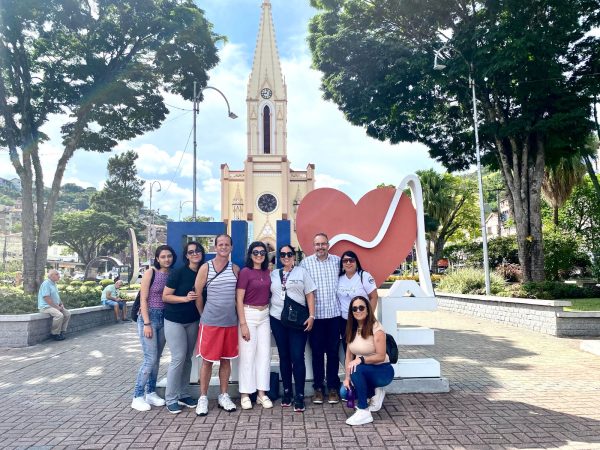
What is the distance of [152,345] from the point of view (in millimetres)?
4641

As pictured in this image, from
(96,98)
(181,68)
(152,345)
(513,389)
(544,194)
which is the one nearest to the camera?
(152,345)

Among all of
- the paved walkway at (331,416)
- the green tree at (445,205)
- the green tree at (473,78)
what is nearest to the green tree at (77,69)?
the green tree at (473,78)

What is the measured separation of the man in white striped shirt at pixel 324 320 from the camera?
15.3ft

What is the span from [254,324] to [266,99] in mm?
36988

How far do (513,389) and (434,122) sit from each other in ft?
44.3

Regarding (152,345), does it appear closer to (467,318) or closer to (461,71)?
(467,318)

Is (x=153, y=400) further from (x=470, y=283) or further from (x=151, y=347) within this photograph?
(x=470, y=283)

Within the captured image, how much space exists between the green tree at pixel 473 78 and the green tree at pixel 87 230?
1313 inches

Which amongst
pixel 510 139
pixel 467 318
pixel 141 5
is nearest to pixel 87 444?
pixel 467 318

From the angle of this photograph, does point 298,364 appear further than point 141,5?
No

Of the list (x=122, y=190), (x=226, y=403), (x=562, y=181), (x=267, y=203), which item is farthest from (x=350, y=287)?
(x=122, y=190)

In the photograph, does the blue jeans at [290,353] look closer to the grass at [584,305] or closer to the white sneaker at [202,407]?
the white sneaker at [202,407]

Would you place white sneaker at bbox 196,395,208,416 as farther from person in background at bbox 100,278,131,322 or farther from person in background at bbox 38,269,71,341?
person in background at bbox 100,278,131,322

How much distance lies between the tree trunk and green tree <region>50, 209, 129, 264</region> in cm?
3903
